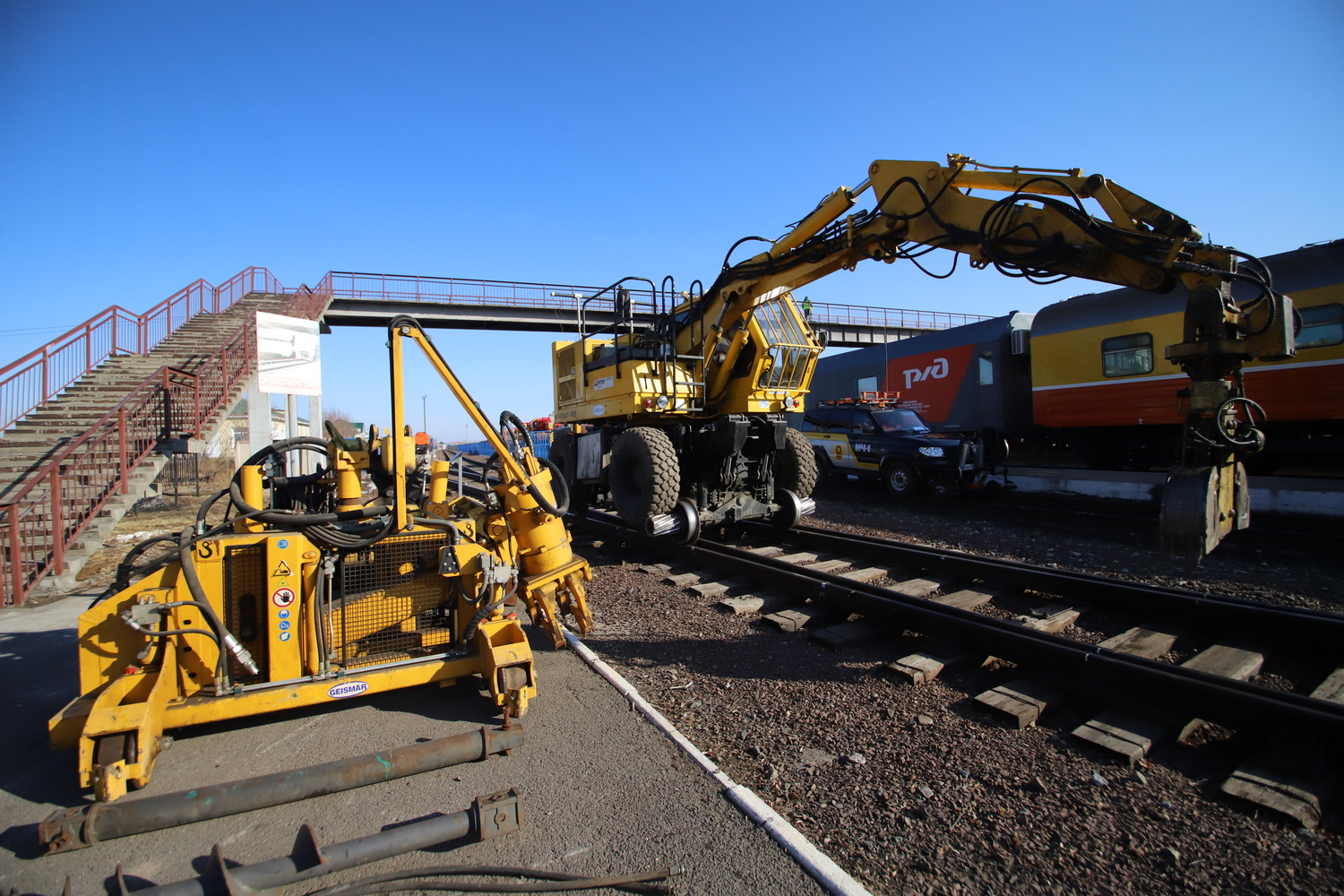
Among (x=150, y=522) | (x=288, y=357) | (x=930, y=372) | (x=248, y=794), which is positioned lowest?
(x=248, y=794)

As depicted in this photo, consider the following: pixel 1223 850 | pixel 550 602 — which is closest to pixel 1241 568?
pixel 1223 850

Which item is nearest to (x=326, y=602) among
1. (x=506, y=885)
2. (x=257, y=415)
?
(x=506, y=885)

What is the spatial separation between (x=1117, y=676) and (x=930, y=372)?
17035mm

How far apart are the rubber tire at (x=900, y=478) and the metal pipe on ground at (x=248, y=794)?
10.9 meters

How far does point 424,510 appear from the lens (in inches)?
200

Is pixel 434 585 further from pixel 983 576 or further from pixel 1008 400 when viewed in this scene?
pixel 1008 400

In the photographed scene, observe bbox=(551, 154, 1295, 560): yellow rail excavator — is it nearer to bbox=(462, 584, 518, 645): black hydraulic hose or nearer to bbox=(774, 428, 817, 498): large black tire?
bbox=(774, 428, 817, 498): large black tire

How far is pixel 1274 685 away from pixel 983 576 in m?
2.27

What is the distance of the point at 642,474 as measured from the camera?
7.61m

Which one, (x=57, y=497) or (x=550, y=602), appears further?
(x=57, y=497)

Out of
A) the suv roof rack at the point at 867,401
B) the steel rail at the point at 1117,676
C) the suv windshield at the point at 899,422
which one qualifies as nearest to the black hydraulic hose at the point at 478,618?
the steel rail at the point at 1117,676

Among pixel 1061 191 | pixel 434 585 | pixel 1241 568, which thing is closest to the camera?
pixel 434 585

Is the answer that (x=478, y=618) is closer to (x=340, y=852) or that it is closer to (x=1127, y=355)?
(x=340, y=852)

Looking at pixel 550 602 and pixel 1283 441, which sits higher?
pixel 1283 441
